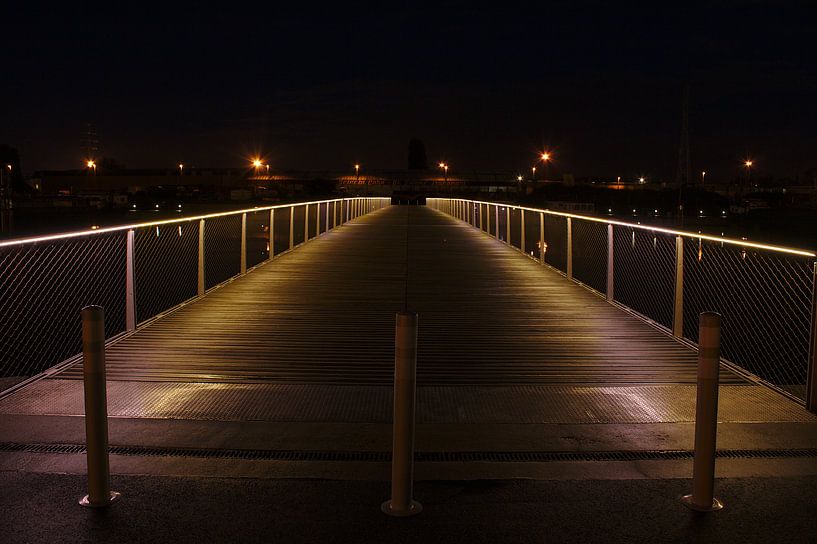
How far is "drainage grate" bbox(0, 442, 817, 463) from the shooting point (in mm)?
4879

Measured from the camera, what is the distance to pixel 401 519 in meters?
4.02

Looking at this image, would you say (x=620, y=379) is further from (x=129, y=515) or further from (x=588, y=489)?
(x=129, y=515)

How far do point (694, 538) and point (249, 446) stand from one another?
2.56 metres

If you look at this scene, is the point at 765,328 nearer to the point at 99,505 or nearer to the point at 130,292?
the point at 130,292

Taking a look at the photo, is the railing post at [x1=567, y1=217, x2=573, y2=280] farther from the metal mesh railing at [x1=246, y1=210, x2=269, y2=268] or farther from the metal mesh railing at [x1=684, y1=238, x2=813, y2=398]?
the metal mesh railing at [x1=246, y1=210, x2=269, y2=268]

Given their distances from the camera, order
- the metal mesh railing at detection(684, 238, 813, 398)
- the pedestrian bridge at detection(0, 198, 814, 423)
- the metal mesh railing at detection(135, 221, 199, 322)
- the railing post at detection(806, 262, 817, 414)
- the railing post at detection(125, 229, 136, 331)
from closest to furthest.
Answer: the railing post at detection(806, 262, 817, 414), the pedestrian bridge at detection(0, 198, 814, 423), the railing post at detection(125, 229, 136, 331), the metal mesh railing at detection(684, 238, 813, 398), the metal mesh railing at detection(135, 221, 199, 322)

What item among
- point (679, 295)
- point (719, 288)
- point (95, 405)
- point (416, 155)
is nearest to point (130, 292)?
point (95, 405)

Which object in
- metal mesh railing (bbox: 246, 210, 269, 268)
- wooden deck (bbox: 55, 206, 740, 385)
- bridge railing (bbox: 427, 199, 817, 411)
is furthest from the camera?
metal mesh railing (bbox: 246, 210, 269, 268)

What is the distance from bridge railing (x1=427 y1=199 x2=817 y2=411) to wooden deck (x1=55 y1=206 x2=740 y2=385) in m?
0.70

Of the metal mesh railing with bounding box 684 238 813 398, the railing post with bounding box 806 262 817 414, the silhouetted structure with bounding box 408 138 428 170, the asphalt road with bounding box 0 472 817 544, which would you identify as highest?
the silhouetted structure with bounding box 408 138 428 170

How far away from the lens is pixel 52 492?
14.1ft

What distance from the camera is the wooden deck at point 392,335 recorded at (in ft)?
23.1

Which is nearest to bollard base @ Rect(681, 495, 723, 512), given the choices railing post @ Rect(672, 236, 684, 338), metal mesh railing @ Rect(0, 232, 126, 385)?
railing post @ Rect(672, 236, 684, 338)

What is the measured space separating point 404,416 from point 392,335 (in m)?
4.80
